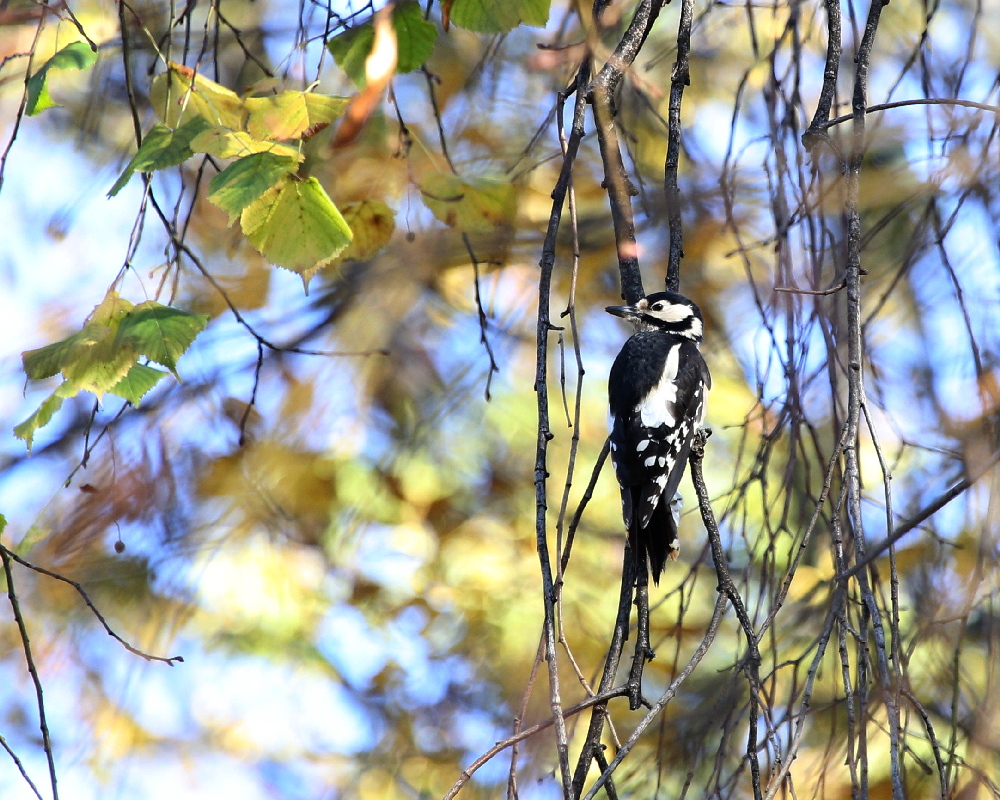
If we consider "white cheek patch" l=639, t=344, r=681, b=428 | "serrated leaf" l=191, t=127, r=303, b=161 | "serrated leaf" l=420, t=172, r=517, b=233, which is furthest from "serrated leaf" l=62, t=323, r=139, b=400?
"white cheek patch" l=639, t=344, r=681, b=428

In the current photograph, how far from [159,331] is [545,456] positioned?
709 millimetres

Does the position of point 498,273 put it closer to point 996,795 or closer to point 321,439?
point 321,439

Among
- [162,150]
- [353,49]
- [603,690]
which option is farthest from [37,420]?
[603,690]

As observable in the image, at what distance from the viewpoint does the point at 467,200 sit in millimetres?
2367

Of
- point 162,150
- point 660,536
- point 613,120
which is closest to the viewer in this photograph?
point 162,150

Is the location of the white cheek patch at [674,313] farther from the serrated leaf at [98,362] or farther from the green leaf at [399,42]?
the serrated leaf at [98,362]

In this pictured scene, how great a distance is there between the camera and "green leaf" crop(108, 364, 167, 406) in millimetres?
1721

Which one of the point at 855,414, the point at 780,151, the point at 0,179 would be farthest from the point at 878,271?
the point at 0,179

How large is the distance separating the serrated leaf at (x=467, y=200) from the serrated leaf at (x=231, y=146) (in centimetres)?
72

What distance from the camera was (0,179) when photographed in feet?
5.75

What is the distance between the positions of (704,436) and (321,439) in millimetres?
2014

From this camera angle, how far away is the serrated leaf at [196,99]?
1822mm

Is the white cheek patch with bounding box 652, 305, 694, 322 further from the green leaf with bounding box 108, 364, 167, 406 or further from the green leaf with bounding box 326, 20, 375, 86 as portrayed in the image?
the green leaf with bounding box 108, 364, 167, 406

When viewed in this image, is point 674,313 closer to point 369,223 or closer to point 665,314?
point 665,314
